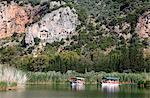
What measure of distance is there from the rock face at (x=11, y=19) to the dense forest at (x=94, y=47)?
5335 millimetres

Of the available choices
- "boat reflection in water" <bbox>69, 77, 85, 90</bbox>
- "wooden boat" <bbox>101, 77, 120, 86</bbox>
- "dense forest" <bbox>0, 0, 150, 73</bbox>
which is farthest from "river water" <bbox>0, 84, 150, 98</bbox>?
"dense forest" <bbox>0, 0, 150, 73</bbox>

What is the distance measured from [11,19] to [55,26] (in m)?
23.1

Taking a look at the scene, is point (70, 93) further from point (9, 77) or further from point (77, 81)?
point (77, 81)

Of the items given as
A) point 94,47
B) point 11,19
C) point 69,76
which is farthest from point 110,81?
point 11,19

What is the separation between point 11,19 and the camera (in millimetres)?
162250

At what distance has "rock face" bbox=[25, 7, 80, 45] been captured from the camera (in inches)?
5679

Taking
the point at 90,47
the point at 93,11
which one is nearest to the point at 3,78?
the point at 90,47

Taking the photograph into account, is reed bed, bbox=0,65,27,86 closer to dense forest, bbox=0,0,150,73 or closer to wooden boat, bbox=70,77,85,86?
wooden boat, bbox=70,77,85,86

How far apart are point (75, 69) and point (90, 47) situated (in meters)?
19.2

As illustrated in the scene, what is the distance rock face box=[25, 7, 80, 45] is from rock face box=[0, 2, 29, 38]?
14.3m

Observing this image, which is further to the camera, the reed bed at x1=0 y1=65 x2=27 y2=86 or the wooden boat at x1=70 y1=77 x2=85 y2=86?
the wooden boat at x1=70 y1=77 x2=85 y2=86

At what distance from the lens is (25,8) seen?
16775 centimetres

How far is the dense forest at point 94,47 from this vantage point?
370ft

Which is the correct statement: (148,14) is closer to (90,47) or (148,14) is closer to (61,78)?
(90,47)
